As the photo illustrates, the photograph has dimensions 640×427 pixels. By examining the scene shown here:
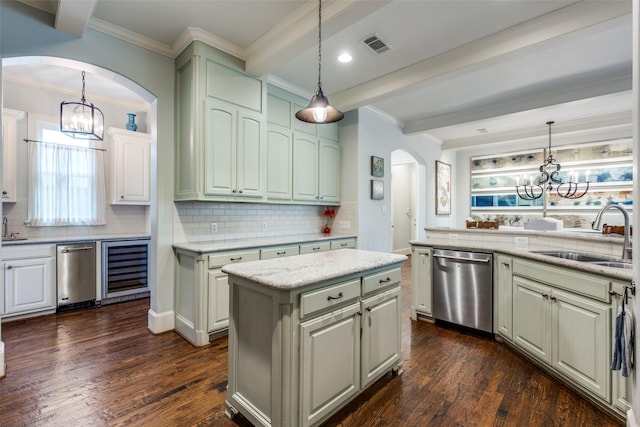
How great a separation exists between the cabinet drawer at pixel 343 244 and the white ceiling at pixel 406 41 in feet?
6.44

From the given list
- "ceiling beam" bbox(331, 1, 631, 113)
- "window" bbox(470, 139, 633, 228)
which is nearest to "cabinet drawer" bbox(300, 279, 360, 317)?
"ceiling beam" bbox(331, 1, 631, 113)

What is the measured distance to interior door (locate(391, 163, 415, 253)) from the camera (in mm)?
7992

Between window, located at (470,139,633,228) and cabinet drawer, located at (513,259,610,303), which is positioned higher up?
window, located at (470,139,633,228)

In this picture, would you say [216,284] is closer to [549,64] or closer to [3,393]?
[3,393]

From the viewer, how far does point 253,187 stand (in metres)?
3.49

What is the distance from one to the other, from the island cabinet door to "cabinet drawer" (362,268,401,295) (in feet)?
0.47

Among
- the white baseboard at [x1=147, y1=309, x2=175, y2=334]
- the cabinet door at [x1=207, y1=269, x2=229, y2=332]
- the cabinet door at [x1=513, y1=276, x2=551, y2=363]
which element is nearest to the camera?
the cabinet door at [x1=513, y1=276, x2=551, y2=363]

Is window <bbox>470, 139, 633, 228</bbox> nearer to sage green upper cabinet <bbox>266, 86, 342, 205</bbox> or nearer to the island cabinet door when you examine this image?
sage green upper cabinet <bbox>266, 86, 342, 205</bbox>

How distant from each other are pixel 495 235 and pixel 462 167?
5446 mm

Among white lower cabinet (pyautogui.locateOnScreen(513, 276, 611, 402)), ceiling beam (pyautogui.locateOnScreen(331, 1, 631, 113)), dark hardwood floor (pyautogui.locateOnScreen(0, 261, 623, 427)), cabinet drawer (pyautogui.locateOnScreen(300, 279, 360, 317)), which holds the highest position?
ceiling beam (pyautogui.locateOnScreen(331, 1, 631, 113))

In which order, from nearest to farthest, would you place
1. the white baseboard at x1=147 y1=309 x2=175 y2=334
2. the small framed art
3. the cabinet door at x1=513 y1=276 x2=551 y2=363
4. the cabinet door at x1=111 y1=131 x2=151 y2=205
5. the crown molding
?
1. the cabinet door at x1=513 y1=276 x2=551 y2=363
2. the crown molding
3. the white baseboard at x1=147 y1=309 x2=175 y2=334
4. the cabinet door at x1=111 y1=131 x2=151 y2=205
5. the small framed art

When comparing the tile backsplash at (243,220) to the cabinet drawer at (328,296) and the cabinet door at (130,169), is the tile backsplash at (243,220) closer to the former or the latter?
the cabinet door at (130,169)

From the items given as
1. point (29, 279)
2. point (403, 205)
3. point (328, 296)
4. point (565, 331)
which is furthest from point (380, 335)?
point (403, 205)

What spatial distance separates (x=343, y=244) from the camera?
443 cm
